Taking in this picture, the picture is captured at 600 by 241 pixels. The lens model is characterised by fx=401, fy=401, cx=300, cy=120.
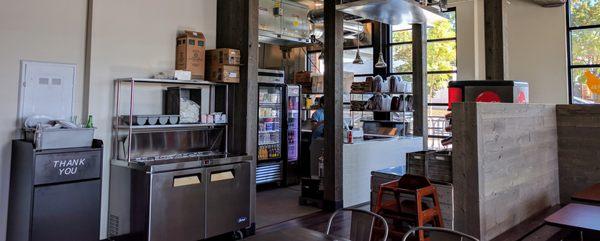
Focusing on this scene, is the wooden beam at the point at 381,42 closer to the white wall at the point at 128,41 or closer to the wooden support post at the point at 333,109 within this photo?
the wooden support post at the point at 333,109

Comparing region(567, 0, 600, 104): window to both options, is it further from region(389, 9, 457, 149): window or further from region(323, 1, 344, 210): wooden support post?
region(323, 1, 344, 210): wooden support post

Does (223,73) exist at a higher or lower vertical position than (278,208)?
higher

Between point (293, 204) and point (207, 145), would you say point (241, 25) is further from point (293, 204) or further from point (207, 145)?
point (293, 204)

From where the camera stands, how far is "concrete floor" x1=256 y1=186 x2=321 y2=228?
497cm

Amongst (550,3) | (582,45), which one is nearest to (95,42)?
(550,3)

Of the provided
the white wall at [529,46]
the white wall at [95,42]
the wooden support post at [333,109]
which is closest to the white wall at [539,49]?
the white wall at [529,46]

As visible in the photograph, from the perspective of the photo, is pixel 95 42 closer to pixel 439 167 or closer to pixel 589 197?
pixel 439 167

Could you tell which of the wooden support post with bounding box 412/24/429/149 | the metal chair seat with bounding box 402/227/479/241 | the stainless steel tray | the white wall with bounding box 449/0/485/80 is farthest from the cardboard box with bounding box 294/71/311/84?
the metal chair seat with bounding box 402/227/479/241

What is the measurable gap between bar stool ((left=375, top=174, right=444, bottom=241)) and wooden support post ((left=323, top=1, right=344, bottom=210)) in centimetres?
191

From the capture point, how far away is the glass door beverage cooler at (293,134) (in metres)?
7.25

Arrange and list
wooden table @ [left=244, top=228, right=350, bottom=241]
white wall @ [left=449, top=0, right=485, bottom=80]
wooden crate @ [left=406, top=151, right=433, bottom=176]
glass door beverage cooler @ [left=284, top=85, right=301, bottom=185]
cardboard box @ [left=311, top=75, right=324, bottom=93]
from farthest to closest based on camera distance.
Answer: cardboard box @ [left=311, top=75, right=324, bottom=93] < white wall @ [left=449, top=0, right=485, bottom=80] < glass door beverage cooler @ [left=284, top=85, right=301, bottom=185] < wooden crate @ [left=406, top=151, right=433, bottom=176] < wooden table @ [left=244, top=228, right=350, bottom=241]

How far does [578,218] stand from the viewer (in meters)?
2.65

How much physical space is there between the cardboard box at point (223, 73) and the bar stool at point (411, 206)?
79.2 inches

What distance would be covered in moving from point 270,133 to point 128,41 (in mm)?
3466
